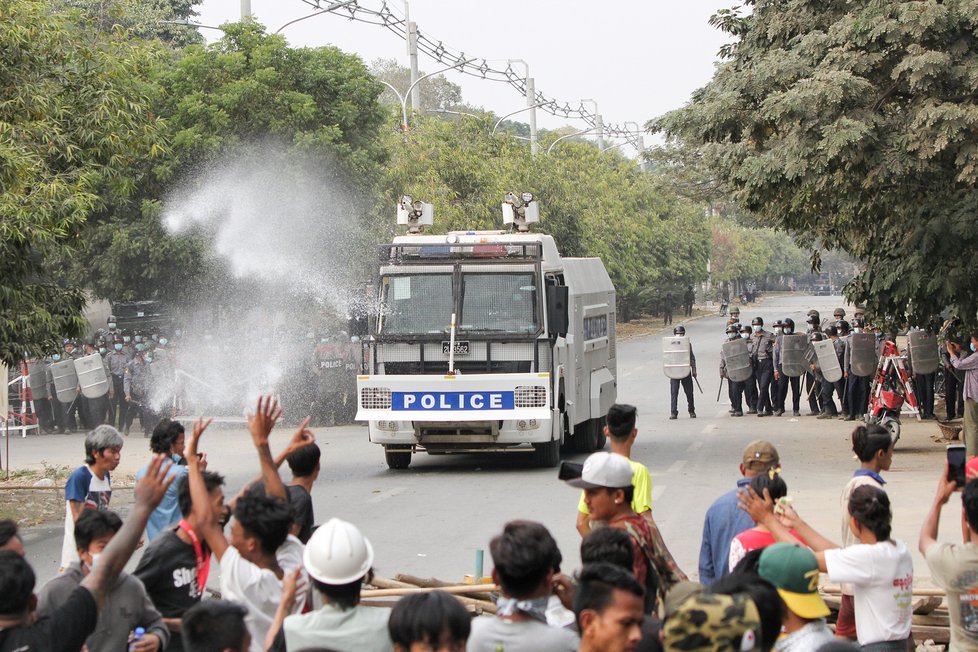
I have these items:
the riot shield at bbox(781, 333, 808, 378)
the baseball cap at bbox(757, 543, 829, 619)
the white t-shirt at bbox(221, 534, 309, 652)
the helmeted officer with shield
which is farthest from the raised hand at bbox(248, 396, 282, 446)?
the riot shield at bbox(781, 333, 808, 378)

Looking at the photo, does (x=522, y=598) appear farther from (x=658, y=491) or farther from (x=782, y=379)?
(x=782, y=379)

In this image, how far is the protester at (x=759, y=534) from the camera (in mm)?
5523

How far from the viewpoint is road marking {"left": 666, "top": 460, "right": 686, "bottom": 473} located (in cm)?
1703

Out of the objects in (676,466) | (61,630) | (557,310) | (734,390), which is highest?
(557,310)

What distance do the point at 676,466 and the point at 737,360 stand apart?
769 cm

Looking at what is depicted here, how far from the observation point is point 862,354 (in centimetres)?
2269

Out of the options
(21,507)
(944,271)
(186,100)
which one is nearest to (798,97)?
(944,271)

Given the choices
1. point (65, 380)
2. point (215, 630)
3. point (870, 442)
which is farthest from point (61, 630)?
point (65, 380)

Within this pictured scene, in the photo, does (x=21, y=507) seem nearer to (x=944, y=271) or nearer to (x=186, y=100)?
(x=944, y=271)

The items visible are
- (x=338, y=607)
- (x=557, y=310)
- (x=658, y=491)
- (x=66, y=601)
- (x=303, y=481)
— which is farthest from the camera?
(x=557, y=310)

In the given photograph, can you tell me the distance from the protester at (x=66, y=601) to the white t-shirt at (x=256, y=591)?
0.38 meters

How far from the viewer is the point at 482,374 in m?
16.4

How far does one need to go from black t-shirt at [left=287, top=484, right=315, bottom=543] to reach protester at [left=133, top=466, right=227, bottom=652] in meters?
0.78

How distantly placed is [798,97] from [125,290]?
17.7 meters
